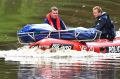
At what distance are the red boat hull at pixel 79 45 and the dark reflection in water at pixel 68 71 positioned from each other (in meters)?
3.64

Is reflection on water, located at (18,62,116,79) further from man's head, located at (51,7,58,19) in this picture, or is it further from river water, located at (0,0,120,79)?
man's head, located at (51,7,58,19)

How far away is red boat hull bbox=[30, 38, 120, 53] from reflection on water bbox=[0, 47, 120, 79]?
363 mm

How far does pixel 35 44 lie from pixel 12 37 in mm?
6587

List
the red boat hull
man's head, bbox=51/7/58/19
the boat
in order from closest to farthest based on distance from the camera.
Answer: the red boat hull < the boat < man's head, bbox=51/7/58/19

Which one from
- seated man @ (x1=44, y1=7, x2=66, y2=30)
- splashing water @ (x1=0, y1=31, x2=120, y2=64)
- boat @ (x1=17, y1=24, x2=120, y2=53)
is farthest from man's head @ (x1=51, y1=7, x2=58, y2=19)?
splashing water @ (x1=0, y1=31, x2=120, y2=64)

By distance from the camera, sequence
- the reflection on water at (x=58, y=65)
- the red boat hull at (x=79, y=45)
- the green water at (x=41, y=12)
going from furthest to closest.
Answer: the green water at (x=41, y=12), the red boat hull at (x=79, y=45), the reflection on water at (x=58, y=65)

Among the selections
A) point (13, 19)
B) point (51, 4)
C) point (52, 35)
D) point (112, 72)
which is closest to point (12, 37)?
point (52, 35)

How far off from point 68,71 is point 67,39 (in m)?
6.62

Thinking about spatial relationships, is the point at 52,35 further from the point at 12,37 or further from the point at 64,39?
the point at 12,37

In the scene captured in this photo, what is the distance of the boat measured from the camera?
22.9 meters

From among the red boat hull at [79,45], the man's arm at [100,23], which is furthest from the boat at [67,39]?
the man's arm at [100,23]

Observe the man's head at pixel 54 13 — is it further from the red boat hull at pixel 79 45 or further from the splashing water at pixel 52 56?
the splashing water at pixel 52 56

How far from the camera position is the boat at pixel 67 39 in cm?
2289

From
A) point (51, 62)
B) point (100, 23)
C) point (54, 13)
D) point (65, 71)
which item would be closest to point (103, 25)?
point (100, 23)
